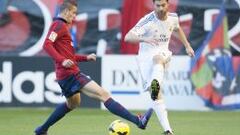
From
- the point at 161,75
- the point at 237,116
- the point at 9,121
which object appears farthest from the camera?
the point at 237,116

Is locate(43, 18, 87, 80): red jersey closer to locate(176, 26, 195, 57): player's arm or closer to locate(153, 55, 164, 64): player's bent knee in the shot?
locate(153, 55, 164, 64): player's bent knee

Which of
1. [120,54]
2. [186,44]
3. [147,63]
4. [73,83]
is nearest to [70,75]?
[73,83]

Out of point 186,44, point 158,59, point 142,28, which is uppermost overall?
point 142,28

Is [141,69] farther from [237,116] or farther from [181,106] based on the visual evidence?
[181,106]

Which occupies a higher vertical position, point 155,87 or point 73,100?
point 155,87

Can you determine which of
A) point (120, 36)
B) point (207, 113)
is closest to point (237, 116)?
point (207, 113)

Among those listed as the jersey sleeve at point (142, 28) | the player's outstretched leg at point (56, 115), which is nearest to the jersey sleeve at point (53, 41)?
the player's outstretched leg at point (56, 115)

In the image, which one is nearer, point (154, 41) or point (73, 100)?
point (73, 100)

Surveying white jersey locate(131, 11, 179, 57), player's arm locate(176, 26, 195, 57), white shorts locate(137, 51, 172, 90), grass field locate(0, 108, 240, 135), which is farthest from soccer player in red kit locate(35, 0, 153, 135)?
grass field locate(0, 108, 240, 135)

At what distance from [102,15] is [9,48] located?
223 centimetres

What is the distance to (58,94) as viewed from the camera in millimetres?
18234

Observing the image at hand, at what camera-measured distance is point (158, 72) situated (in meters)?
11.3

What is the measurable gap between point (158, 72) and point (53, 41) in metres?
1.45

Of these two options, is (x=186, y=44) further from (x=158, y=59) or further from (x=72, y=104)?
(x=72, y=104)
